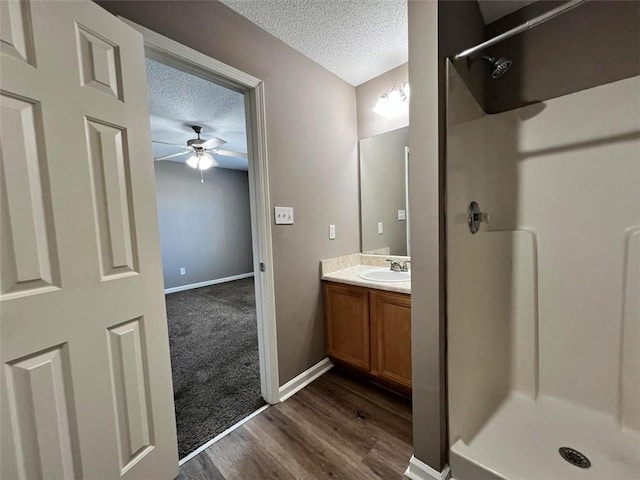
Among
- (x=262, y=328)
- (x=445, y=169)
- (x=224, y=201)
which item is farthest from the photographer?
(x=224, y=201)

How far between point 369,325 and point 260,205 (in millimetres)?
1097

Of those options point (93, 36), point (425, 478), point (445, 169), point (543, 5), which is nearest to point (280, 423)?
point (425, 478)

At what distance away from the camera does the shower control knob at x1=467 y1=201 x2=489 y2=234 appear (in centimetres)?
129

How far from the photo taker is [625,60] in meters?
1.22

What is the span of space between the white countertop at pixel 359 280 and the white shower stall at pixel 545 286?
0.41m

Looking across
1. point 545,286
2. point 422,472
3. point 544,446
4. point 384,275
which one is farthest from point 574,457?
point 384,275

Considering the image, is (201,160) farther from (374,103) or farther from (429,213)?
(429,213)

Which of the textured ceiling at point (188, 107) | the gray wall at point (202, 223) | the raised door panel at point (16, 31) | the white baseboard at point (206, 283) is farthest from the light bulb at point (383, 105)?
the white baseboard at point (206, 283)

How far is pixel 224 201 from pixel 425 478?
5.26 meters

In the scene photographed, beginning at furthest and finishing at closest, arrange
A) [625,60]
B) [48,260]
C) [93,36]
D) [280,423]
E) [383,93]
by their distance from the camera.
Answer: [383,93], [280,423], [625,60], [93,36], [48,260]

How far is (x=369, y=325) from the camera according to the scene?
5.82 ft

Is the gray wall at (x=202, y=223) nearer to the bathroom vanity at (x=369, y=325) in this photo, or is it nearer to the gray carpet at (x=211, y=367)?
the gray carpet at (x=211, y=367)

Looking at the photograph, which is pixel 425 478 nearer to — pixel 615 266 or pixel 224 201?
pixel 615 266

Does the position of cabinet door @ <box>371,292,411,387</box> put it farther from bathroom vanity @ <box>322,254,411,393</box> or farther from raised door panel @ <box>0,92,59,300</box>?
raised door panel @ <box>0,92,59,300</box>
